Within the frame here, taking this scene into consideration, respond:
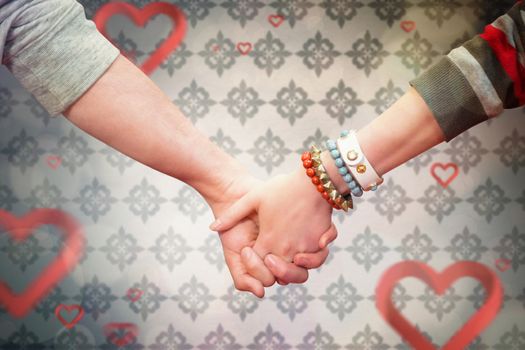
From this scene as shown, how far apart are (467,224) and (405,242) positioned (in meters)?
0.37

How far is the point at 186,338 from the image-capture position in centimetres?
275

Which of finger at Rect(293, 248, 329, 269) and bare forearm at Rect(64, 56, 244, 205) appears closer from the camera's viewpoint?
bare forearm at Rect(64, 56, 244, 205)

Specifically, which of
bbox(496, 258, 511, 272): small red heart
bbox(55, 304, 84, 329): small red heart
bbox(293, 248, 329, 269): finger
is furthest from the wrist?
bbox(496, 258, 511, 272): small red heart

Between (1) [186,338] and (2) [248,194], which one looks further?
(1) [186,338]

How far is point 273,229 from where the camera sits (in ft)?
4.75

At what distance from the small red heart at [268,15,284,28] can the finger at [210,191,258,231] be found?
161 cm

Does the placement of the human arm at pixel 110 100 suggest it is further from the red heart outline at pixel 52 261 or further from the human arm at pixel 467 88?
the red heart outline at pixel 52 261

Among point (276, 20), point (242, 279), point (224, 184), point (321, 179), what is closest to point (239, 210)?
point (224, 184)

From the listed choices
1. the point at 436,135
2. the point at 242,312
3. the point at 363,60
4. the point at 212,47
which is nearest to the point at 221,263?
the point at 242,312

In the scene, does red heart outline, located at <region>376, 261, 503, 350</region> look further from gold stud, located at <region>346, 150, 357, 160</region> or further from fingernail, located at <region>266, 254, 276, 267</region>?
gold stud, located at <region>346, 150, 357, 160</region>

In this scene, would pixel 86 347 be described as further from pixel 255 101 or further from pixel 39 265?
pixel 255 101

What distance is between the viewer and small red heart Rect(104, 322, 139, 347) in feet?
9.09

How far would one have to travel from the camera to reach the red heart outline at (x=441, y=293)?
9.00 feet

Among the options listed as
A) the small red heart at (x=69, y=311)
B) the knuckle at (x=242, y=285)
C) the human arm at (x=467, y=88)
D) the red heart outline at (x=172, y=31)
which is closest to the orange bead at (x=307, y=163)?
the human arm at (x=467, y=88)
